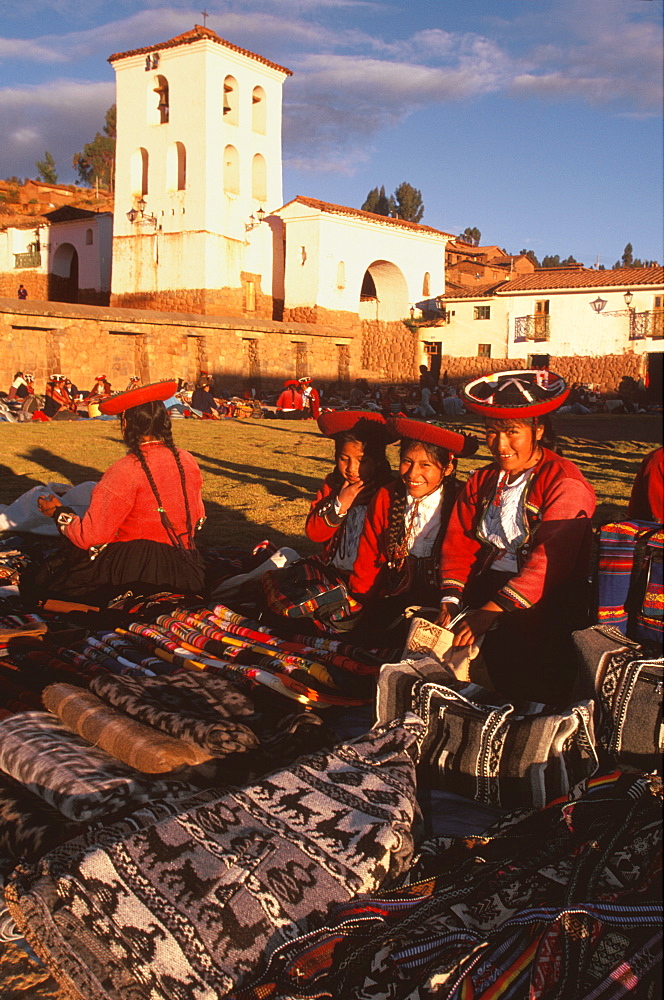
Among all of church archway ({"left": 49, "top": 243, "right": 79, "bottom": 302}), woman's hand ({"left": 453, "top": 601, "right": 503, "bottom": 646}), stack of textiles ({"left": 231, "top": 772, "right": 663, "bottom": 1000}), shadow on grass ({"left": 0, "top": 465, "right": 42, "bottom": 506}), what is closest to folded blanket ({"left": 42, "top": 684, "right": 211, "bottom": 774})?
stack of textiles ({"left": 231, "top": 772, "right": 663, "bottom": 1000})

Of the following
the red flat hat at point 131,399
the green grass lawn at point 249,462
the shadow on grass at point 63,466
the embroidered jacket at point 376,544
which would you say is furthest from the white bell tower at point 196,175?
the embroidered jacket at point 376,544

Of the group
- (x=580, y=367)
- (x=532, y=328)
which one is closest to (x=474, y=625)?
(x=580, y=367)

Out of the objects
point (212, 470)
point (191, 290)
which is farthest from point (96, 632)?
point (191, 290)

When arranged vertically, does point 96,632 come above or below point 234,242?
below

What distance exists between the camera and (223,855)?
202 centimetres

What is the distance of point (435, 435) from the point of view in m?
3.97

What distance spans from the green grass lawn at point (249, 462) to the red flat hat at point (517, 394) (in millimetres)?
3147

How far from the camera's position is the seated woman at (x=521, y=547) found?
135 inches

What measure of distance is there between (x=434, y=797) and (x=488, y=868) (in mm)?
559

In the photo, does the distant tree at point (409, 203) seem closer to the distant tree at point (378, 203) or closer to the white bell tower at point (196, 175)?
the distant tree at point (378, 203)

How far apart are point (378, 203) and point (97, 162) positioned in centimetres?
3604

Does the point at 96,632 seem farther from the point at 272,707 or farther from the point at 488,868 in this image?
the point at 488,868

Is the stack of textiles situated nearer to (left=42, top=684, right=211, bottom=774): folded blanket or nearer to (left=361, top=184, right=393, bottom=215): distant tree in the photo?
(left=42, top=684, right=211, bottom=774): folded blanket

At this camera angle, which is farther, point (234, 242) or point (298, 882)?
point (234, 242)
